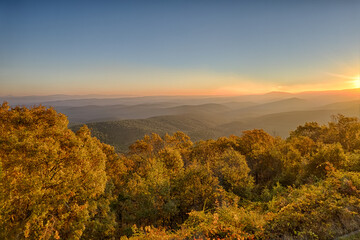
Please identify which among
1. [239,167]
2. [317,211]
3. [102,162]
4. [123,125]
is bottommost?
[123,125]

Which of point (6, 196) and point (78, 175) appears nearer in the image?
point (6, 196)

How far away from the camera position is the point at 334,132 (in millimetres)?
35875

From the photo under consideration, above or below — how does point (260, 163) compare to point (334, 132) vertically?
below

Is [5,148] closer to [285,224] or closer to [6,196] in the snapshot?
[6,196]

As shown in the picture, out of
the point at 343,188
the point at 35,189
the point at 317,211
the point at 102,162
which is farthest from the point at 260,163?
the point at 35,189

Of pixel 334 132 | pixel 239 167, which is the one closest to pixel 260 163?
pixel 239 167

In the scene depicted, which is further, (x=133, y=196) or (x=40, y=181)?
(x=133, y=196)

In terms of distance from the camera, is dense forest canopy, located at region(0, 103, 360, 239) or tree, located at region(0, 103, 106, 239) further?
tree, located at region(0, 103, 106, 239)

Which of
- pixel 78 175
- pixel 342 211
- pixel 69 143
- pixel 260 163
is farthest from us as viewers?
pixel 260 163

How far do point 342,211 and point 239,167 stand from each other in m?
13.7

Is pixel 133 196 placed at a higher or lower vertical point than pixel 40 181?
lower

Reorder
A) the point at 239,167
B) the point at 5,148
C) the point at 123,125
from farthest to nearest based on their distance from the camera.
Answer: the point at 123,125
the point at 239,167
the point at 5,148

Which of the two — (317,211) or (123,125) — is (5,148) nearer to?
(317,211)

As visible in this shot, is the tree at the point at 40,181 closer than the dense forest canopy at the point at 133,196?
No
